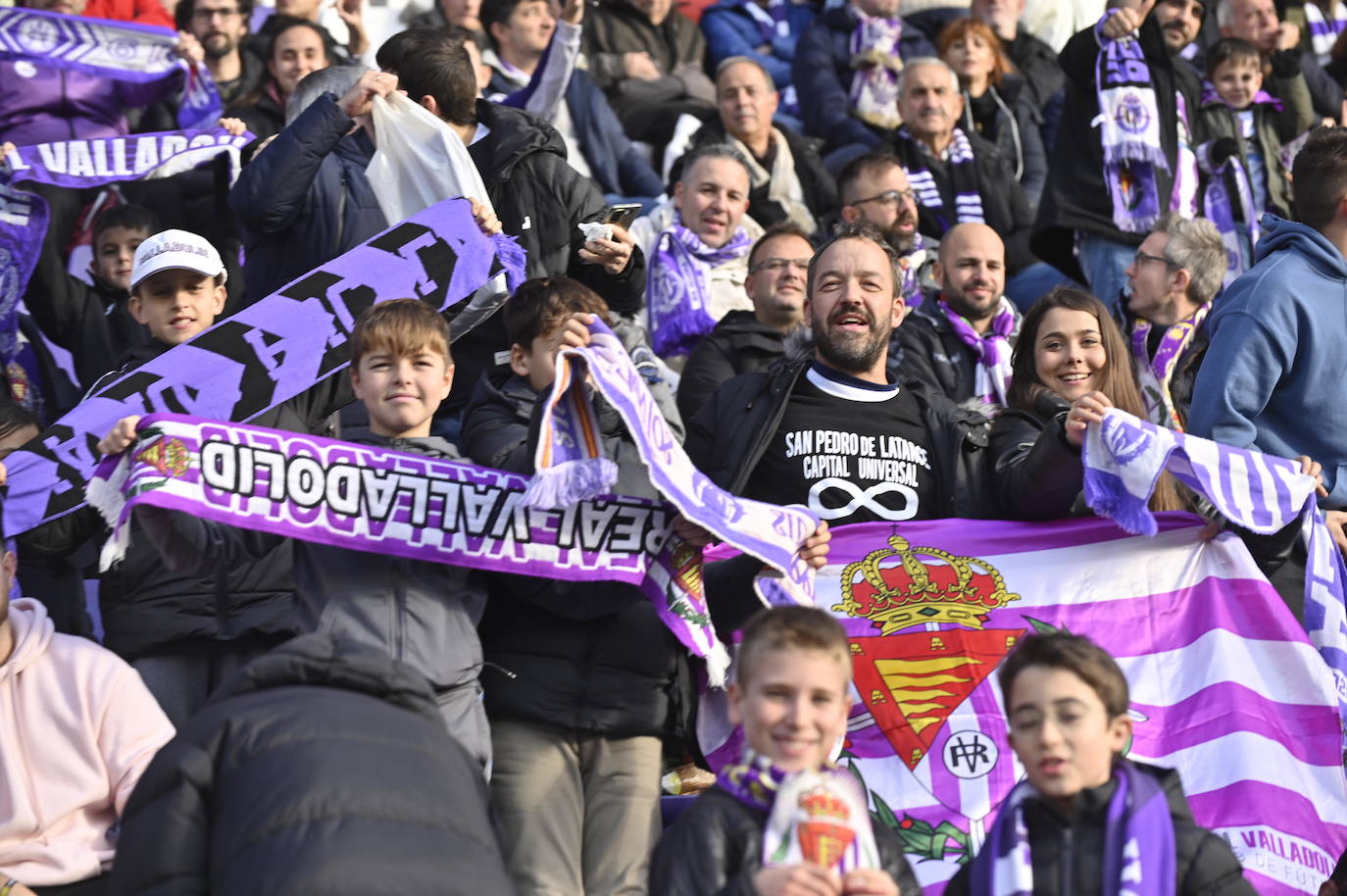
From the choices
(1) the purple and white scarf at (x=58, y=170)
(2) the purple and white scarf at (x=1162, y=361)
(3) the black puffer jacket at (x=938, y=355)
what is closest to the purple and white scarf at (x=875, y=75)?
(3) the black puffer jacket at (x=938, y=355)

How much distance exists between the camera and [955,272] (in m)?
8.49

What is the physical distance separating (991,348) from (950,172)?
2.29 meters

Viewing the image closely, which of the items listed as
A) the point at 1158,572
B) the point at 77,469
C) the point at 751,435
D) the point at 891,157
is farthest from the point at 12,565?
Result: the point at 891,157

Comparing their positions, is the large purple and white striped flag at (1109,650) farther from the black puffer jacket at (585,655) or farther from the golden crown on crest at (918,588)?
the black puffer jacket at (585,655)

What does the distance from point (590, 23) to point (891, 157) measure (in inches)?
127

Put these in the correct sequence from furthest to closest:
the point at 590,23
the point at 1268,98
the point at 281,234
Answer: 1. the point at 590,23
2. the point at 1268,98
3. the point at 281,234

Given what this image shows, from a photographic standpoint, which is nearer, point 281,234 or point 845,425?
point 845,425

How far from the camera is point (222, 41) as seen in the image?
10156 mm

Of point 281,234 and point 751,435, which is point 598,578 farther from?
A: point 281,234

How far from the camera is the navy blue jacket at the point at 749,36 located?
1261cm

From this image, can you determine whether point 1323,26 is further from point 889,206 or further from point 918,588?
point 918,588

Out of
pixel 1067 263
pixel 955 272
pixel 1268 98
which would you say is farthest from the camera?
pixel 1268 98

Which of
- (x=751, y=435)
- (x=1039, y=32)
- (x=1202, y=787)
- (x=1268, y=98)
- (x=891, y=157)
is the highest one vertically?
(x=1039, y=32)

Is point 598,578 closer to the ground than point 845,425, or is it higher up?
closer to the ground
